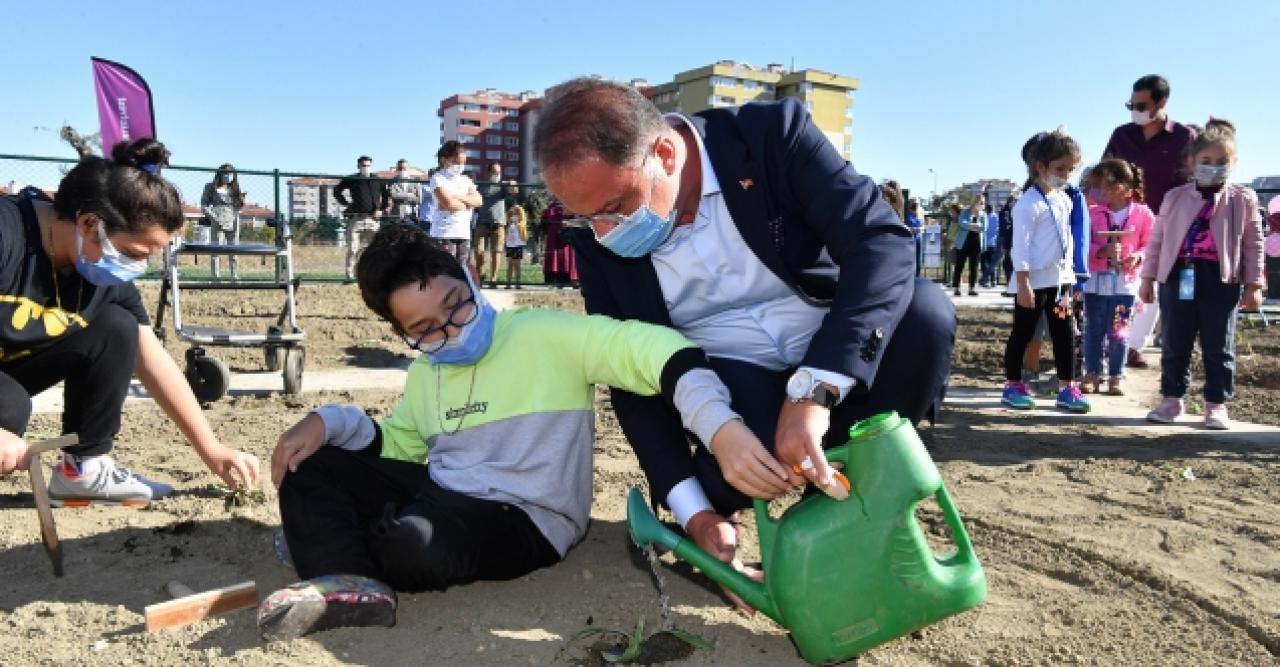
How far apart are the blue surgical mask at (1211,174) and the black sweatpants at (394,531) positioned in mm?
4103

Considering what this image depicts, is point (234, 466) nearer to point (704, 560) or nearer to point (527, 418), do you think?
point (527, 418)

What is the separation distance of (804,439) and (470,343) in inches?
36.7

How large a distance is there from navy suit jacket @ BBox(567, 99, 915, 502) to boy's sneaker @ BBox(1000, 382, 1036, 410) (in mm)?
3239

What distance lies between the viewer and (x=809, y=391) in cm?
194

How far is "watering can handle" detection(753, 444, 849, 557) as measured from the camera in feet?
5.99

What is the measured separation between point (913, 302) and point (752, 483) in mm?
799

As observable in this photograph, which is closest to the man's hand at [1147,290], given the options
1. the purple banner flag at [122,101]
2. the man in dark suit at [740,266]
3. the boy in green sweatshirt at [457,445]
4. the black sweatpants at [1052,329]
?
the black sweatpants at [1052,329]

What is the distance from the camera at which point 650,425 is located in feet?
7.73

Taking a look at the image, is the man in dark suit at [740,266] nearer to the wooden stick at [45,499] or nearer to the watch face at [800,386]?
the watch face at [800,386]

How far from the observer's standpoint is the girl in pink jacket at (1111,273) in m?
5.84

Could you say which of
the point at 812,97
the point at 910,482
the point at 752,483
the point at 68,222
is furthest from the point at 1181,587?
the point at 812,97

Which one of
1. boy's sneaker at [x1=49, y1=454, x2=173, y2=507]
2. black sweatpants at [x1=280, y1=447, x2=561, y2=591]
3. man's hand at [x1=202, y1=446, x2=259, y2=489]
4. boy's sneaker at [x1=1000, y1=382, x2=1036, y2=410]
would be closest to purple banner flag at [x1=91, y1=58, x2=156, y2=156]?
boy's sneaker at [x1=49, y1=454, x2=173, y2=507]

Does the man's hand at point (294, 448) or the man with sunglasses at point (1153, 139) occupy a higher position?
the man with sunglasses at point (1153, 139)

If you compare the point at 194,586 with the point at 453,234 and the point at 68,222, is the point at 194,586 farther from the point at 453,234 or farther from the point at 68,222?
the point at 453,234
